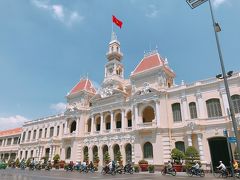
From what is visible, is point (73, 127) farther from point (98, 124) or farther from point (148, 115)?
point (148, 115)

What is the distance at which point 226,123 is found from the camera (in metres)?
24.6

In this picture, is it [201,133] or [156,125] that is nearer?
[201,133]

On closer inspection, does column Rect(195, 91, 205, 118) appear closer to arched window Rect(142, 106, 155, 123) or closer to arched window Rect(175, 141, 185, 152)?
arched window Rect(175, 141, 185, 152)

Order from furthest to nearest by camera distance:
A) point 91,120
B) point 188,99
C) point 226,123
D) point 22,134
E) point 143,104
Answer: point 22,134
point 91,120
point 143,104
point 188,99
point 226,123

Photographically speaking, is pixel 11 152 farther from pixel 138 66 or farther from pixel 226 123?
pixel 226 123

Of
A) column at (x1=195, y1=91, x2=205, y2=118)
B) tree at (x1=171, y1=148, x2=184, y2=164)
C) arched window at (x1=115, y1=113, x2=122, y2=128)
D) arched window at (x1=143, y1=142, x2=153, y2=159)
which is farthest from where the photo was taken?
arched window at (x1=115, y1=113, x2=122, y2=128)

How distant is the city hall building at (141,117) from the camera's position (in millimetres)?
25938

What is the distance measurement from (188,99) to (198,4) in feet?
58.4

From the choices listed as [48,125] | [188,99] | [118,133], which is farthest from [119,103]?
[48,125]

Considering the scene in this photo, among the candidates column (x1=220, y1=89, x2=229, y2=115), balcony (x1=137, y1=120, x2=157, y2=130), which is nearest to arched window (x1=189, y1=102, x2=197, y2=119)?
column (x1=220, y1=89, x2=229, y2=115)

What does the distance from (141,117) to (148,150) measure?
16.3 ft

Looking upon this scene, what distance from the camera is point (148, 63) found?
1385 inches

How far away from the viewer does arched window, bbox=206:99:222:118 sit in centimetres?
2602

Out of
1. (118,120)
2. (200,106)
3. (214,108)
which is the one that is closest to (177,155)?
(200,106)
